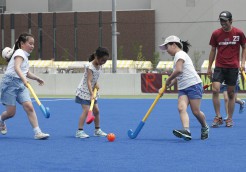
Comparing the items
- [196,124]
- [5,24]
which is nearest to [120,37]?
[5,24]

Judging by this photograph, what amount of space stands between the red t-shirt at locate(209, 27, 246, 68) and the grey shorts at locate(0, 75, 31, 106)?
3.78 m

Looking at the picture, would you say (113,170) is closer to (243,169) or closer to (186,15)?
(243,169)

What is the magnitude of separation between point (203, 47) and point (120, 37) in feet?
27.9

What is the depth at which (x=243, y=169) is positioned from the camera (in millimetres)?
7711

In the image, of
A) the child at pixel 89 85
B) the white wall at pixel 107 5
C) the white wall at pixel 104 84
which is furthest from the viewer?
the white wall at pixel 107 5

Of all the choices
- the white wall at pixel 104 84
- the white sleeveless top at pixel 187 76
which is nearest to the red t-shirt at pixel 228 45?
the white sleeveless top at pixel 187 76

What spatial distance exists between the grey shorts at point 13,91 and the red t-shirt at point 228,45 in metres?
3.78

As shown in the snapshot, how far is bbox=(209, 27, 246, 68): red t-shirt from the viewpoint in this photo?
516 inches

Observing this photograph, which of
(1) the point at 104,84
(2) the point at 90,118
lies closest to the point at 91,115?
(2) the point at 90,118

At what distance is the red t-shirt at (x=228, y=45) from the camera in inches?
516

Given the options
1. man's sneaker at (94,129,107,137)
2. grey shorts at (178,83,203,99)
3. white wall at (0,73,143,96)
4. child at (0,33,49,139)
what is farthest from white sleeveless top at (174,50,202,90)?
white wall at (0,73,143,96)

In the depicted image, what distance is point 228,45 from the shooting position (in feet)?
43.1

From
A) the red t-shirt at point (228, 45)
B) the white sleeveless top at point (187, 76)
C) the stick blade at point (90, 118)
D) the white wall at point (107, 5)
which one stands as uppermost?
the white wall at point (107, 5)

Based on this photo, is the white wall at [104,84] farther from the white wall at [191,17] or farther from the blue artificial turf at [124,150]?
the white wall at [191,17]
